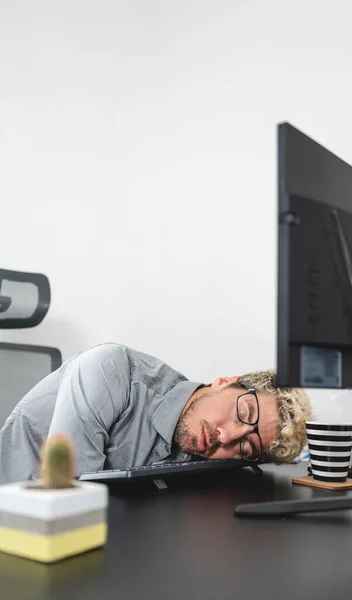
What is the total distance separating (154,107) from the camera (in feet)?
7.78

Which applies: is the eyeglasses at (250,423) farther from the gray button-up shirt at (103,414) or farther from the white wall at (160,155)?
the white wall at (160,155)

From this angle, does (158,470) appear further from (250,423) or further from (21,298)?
(21,298)

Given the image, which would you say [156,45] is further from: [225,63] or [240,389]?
[240,389]

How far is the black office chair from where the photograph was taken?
1.82 meters

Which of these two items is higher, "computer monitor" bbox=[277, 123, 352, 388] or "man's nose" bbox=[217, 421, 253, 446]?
"computer monitor" bbox=[277, 123, 352, 388]

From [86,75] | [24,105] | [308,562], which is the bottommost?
[308,562]

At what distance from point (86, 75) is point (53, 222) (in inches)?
25.6

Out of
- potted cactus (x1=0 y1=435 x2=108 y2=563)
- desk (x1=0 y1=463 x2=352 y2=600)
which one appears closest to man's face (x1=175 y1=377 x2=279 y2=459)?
desk (x1=0 y1=463 x2=352 y2=600)

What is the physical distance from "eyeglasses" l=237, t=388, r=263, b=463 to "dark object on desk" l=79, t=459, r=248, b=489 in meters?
0.12

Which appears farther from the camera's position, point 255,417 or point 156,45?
point 156,45

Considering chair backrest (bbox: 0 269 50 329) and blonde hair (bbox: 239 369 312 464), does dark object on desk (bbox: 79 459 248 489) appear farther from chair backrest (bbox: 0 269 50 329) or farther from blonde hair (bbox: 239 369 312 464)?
chair backrest (bbox: 0 269 50 329)

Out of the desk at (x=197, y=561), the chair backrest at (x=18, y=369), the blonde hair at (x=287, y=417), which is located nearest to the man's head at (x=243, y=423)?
the blonde hair at (x=287, y=417)

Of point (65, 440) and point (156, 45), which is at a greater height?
point (156, 45)

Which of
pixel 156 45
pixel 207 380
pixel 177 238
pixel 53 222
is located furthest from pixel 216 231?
pixel 156 45
